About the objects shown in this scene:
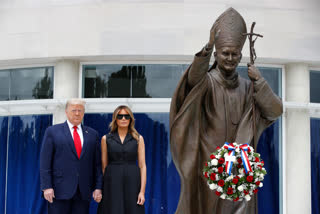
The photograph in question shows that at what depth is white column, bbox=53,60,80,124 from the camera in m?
9.89

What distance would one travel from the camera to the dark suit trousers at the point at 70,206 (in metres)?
5.82

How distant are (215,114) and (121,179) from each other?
6.55 feet

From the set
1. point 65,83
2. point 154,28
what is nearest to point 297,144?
point 154,28

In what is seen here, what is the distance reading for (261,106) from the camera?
4.50 metres

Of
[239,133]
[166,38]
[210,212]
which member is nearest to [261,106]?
[239,133]

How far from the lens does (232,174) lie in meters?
4.29

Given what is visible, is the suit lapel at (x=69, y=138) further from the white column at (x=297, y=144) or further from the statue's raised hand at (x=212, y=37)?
the white column at (x=297, y=144)

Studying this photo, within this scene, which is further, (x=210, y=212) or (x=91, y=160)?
(x=91, y=160)

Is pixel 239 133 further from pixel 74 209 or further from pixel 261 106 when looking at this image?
pixel 74 209

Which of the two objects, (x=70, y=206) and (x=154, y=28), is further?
(x=154, y=28)

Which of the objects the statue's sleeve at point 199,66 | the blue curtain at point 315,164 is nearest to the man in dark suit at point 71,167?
the statue's sleeve at point 199,66

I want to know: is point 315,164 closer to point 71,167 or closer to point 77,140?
point 77,140

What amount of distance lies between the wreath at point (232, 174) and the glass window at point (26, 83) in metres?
6.63

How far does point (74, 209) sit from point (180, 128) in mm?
2034
